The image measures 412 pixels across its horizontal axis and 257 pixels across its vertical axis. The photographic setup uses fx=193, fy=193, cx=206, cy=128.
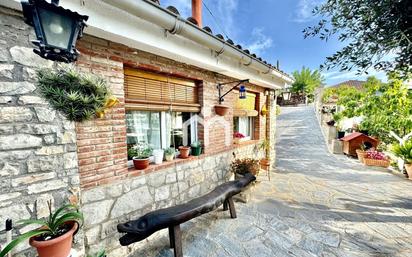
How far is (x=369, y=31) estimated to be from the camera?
2346 millimetres

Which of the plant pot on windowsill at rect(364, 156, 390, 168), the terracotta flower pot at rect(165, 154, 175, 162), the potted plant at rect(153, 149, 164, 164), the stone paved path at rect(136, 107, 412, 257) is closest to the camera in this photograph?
the stone paved path at rect(136, 107, 412, 257)

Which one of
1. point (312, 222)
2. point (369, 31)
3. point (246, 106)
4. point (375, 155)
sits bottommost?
point (312, 222)

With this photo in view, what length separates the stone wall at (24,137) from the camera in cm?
167

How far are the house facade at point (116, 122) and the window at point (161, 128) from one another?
0.02 meters

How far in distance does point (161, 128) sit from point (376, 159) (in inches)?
318

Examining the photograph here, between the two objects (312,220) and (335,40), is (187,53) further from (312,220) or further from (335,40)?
(312,220)

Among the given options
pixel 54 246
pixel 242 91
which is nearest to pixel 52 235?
pixel 54 246

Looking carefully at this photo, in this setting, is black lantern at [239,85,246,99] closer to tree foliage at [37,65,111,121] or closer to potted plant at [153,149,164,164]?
potted plant at [153,149,164,164]

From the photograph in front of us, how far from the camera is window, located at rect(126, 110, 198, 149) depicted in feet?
10.0

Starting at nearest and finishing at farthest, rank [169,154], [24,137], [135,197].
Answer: [24,137] → [135,197] → [169,154]

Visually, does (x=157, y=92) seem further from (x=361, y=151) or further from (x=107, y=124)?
(x=361, y=151)

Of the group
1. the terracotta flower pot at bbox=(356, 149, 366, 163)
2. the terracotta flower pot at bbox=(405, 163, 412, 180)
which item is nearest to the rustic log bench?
the terracotta flower pot at bbox=(405, 163, 412, 180)

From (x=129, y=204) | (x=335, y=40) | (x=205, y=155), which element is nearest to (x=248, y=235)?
(x=205, y=155)

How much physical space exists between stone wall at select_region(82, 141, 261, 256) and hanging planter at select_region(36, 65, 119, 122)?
0.99m
